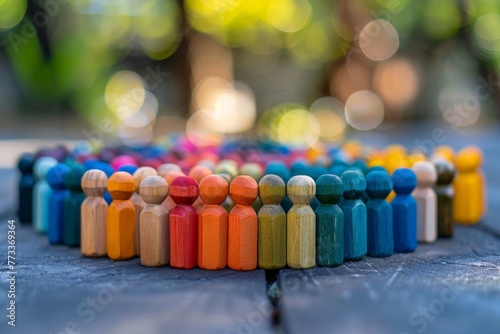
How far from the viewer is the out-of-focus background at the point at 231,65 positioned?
405 inches

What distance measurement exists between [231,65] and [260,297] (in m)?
10.8

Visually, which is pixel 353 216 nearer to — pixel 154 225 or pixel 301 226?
pixel 301 226

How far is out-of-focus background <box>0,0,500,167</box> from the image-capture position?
33.8ft

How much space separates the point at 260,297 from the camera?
80.7 inches

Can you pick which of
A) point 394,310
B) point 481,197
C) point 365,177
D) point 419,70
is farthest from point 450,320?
point 419,70

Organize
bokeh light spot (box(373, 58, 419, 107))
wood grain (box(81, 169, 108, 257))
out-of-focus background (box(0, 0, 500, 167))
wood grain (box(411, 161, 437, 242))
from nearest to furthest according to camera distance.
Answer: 1. wood grain (box(81, 169, 108, 257))
2. wood grain (box(411, 161, 437, 242))
3. out-of-focus background (box(0, 0, 500, 167))
4. bokeh light spot (box(373, 58, 419, 107))

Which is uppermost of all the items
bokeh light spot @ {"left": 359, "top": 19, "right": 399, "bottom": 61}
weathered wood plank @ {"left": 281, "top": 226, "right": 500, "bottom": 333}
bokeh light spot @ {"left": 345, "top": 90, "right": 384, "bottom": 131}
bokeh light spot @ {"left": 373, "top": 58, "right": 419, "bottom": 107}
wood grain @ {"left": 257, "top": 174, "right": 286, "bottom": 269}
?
bokeh light spot @ {"left": 359, "top": 19, "right": 399, "bottom": 61}

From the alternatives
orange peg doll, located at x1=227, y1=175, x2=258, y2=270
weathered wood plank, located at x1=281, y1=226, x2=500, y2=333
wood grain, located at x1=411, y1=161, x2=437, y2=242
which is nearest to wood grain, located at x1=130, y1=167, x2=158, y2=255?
orange peg doll, located at x1=227, y1=175, x2=258, y2=270

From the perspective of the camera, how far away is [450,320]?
1845 mm

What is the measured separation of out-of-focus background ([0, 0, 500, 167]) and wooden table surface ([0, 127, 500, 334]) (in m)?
6.92

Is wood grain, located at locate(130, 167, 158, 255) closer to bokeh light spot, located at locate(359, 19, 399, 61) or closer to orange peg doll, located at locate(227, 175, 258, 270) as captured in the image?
orange peg doll, located at locate(227, 175, 258, 270)

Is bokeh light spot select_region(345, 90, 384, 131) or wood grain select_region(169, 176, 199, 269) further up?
bokeh light spot select_region(345, 90, 384, 131)

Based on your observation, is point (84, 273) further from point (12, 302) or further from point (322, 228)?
Result: point (322, 228)

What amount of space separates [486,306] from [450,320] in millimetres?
192
